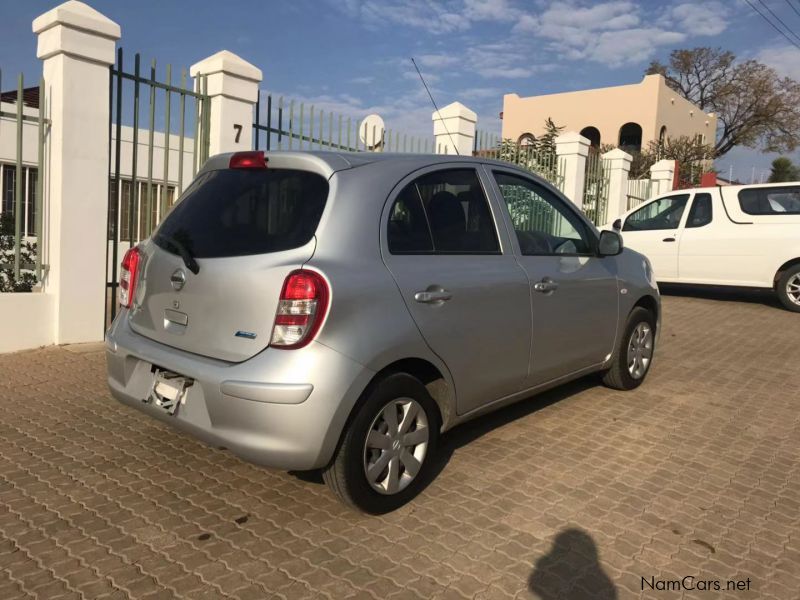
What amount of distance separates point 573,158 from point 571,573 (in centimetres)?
1131

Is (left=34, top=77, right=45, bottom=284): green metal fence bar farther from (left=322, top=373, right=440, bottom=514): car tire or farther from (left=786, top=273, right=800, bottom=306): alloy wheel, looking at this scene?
(left=786, top=273, right=800, bottom=306): alloy wheel

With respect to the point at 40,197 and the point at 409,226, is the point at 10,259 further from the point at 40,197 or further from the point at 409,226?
the point at 409,226

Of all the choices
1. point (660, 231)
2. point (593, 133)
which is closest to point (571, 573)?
point (660, 231)

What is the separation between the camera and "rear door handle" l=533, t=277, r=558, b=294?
3986 mm

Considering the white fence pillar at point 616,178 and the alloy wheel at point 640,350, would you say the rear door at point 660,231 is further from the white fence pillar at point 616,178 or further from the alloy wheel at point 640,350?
the alloy wheel at point 640,350

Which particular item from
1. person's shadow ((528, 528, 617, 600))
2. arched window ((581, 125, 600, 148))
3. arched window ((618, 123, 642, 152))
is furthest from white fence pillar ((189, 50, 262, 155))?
arched window ((581, 125, 600, 148))

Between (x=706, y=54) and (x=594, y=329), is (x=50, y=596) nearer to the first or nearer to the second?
(x=594, y=329)

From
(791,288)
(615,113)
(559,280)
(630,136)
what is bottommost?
(791,288)

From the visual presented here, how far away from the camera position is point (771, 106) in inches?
1544

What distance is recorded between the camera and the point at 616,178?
15.3m

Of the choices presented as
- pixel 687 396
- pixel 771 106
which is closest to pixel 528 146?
pixel 687 396

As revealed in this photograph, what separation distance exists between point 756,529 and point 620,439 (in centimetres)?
121

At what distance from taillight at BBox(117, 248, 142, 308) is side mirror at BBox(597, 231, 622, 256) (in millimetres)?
3066

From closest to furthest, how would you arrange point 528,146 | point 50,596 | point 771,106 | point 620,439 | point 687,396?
point 50,596 < point 620,439 < point 687,396 < point 528,146 < point 771,106
